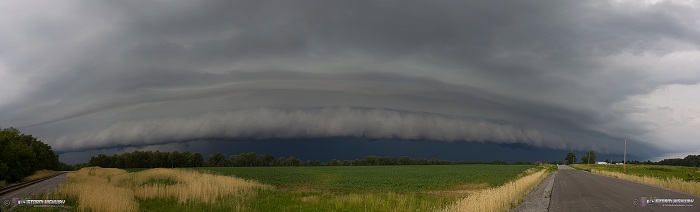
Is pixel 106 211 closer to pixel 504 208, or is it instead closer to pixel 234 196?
pixel 234 196

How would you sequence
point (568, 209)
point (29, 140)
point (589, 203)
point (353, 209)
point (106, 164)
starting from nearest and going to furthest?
1. point (568, 209)
2. point (589, 203)
3. point (353, 209)
4. point (29, 140)
5. point (106, 164)

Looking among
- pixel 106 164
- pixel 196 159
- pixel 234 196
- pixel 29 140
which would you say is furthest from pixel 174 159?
pixel 234 196

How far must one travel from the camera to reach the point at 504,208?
22.3 meters

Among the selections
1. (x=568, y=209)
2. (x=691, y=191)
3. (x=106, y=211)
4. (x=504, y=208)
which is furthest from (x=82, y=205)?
(x=691, y=191)

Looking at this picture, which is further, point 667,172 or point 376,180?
point 667,172

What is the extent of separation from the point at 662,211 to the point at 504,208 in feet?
23.1

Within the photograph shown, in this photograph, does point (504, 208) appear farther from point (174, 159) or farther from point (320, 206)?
point (174, 159)

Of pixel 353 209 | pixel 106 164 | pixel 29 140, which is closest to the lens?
pixel 353 209

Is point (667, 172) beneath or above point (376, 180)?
above

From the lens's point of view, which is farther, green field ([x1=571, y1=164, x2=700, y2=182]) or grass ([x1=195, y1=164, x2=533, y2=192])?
green field ([x1=571, y1=164, x2=700, y2=182])

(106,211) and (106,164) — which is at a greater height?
(106,211)

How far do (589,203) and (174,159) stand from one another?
609ft

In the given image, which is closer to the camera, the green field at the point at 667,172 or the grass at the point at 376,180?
the grass at the point at 376,180

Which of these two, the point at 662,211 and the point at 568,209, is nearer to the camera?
the point at 662,211
